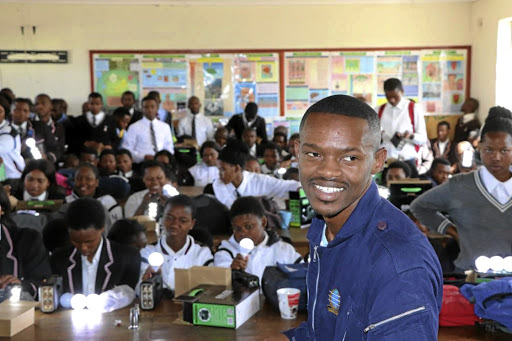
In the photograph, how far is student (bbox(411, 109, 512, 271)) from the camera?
3432 millimetres

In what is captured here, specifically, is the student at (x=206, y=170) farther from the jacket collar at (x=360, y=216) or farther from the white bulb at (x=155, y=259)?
the jacket collar at (x=360, y=216)

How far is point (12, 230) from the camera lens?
11.9ft

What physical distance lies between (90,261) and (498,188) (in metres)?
2.30

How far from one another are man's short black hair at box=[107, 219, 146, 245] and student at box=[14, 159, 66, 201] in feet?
4.68

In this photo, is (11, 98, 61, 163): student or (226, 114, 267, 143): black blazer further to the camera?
(226, 114, 267, 143): black blazer

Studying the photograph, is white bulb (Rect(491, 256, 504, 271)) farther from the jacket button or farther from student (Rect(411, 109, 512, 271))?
the jacket button

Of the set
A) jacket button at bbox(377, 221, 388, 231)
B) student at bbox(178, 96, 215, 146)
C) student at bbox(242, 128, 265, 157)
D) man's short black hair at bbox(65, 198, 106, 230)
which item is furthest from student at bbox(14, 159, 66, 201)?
jacket button at bbox(377, 221, 388, 231)

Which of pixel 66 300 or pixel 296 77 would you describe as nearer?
Result: pixel 66 300

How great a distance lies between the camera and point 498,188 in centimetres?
350

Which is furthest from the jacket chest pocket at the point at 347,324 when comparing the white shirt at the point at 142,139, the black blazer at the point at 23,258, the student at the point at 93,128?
the student at the point at 93,128

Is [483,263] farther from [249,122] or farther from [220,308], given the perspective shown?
[249,122]

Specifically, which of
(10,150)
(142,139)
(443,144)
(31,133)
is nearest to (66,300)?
(10,150)

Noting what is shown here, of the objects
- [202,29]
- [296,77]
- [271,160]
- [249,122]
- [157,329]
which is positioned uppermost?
[202,29]

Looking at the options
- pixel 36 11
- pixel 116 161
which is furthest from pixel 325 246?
pixel 36 11
